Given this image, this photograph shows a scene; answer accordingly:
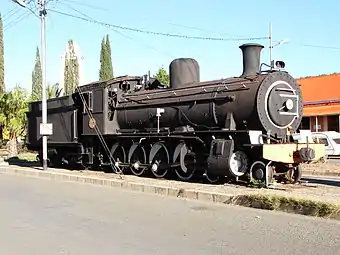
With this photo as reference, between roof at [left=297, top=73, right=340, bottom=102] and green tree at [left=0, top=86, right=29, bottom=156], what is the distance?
2050 centimetres

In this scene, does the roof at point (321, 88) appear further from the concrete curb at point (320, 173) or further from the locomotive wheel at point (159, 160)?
the locomotive wheel at point (159, 160)

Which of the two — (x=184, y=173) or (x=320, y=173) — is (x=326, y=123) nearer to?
(x=320, y=173)

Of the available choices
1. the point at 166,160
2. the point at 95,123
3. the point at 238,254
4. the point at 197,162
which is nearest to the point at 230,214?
the point at 238,254

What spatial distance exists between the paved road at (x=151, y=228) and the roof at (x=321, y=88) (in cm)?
2701

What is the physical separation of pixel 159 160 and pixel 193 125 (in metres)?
1.90

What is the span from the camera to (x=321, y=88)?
1475 inches

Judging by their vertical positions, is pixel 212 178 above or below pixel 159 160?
below

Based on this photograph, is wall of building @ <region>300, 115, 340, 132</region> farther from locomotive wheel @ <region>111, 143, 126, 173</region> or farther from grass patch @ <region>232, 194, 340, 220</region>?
grass patch @ <region>232, 194, 340, 220</region>

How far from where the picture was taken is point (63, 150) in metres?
21.1

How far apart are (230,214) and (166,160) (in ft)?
20.8

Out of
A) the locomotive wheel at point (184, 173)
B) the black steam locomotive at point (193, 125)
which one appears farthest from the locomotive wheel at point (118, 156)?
the locomotive wheel at point (184, 173)

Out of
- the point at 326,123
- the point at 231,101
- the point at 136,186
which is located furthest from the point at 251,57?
the point at 326,123

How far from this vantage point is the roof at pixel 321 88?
36.0 metres

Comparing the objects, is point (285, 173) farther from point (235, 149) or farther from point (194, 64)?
point (194, 64)
